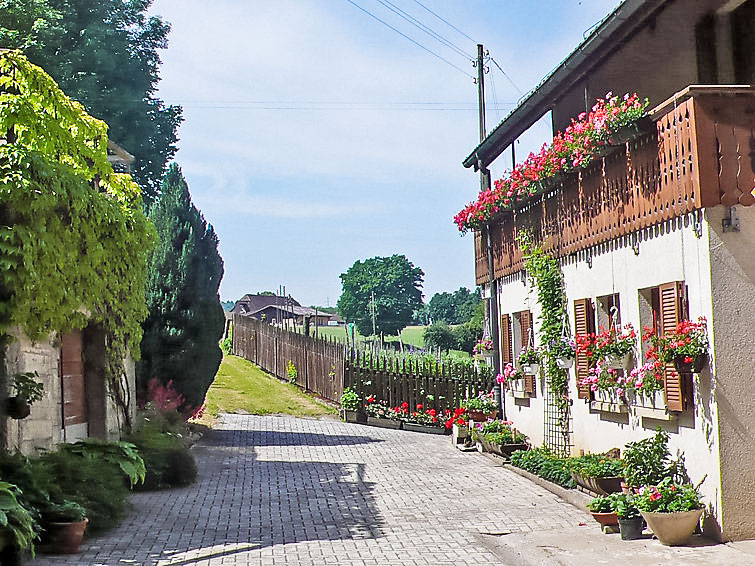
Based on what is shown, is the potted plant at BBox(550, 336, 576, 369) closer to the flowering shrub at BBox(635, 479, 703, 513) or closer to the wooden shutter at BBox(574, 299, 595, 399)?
the wooden shutter at BBox(574, 299, 595, 399)

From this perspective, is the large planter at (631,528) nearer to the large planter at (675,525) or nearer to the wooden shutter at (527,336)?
the large planter at (675,525)

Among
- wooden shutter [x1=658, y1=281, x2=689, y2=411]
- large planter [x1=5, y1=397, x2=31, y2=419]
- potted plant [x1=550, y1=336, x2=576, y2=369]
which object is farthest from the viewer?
potted plant [x1=550, y1=336, x2=576, y2=369]

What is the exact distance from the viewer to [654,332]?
9656 millimetres

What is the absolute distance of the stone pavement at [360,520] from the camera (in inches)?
321

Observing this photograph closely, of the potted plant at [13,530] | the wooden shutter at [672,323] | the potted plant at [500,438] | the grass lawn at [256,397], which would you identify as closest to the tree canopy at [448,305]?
the grass lawn at [256,397]

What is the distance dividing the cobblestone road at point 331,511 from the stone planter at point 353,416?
3746 mm

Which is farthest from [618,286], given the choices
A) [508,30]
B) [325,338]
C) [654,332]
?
[325,338]

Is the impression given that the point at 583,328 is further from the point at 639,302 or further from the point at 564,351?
the point at 639,302

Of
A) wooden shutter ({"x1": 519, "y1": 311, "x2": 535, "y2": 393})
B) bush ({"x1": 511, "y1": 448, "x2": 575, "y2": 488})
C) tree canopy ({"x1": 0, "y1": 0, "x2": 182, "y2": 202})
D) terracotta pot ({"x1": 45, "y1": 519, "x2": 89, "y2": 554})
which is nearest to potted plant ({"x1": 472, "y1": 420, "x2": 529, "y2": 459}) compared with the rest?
bush ({"x1": 511, "y1": 448, "x2": 575, "y2": 488})

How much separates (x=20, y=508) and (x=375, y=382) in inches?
539

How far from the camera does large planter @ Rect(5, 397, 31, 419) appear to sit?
9305 mm

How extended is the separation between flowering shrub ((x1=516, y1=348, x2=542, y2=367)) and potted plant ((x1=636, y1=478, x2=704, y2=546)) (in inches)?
185

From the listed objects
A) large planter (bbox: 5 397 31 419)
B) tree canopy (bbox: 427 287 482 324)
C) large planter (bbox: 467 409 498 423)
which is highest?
tree canopy (bbox: 427 287 482 324)

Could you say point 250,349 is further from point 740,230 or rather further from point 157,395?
point 740,230
